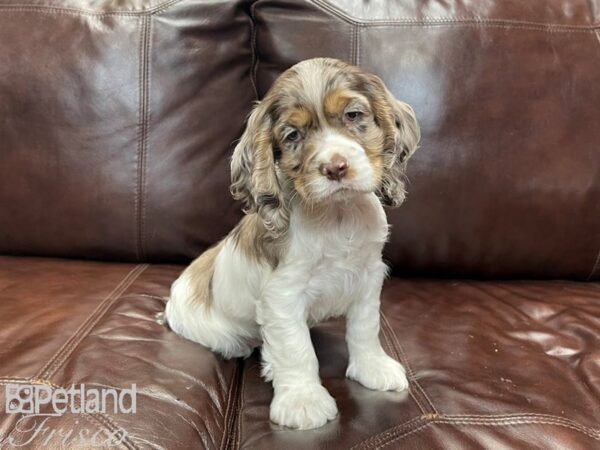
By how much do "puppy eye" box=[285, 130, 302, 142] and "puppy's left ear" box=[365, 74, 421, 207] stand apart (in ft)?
0.70

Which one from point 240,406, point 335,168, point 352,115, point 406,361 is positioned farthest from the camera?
point 406,361

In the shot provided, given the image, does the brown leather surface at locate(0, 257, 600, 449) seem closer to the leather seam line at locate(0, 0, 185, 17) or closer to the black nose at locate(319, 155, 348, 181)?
the black nose at locate(319, 155, 348, 181)

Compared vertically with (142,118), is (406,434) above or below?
below

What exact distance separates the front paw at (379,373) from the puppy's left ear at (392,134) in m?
0.42

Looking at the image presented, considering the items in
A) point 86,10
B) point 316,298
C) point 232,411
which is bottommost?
point 232,411

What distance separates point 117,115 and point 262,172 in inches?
38.3

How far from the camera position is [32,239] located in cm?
225

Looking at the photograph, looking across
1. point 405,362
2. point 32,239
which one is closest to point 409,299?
point 405,362

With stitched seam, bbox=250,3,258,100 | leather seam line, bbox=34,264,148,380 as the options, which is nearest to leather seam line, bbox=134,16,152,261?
leather seam line, bbox=34,264,148,380

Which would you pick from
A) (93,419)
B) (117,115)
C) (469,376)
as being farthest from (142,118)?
(469,376)

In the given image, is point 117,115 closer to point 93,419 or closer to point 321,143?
point 321,143

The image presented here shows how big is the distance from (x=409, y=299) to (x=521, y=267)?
49cm

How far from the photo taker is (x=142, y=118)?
2.21 metres

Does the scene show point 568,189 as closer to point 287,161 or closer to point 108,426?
point 287,161
